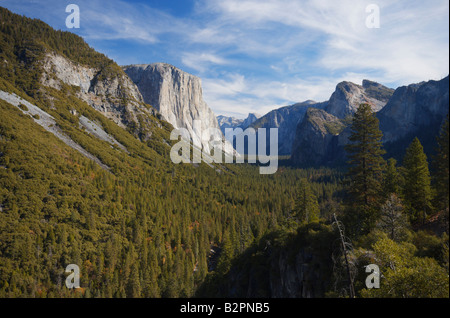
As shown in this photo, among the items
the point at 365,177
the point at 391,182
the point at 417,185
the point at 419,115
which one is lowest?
the point at 417,185

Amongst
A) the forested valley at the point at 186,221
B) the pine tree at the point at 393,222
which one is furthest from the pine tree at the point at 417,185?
the pine tree at the point at 393,222

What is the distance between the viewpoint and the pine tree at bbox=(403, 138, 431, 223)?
98.7 feet

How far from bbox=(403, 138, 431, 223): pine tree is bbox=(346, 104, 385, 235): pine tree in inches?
244

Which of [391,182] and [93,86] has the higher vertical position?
[93,86]

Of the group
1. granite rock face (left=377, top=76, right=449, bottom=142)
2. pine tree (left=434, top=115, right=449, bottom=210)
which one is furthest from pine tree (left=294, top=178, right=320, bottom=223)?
granite rock face (left=377, top=76, right=449, bottom=142)

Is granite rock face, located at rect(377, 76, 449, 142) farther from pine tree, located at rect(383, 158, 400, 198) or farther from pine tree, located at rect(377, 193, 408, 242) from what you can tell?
pine tree, located at rect(377, 193, 408, 242)

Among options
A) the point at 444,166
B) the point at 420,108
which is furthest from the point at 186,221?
the point at 420,108

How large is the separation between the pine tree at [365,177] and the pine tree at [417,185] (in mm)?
6207

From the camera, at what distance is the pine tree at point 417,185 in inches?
1184

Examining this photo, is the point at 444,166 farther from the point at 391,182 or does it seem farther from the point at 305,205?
the point at 305,205

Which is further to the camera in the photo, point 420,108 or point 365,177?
point 420,108

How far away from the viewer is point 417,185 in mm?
30484

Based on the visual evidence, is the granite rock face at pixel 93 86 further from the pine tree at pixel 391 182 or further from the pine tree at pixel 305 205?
the pine tree at pixel 391 182

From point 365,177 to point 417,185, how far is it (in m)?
9.19
